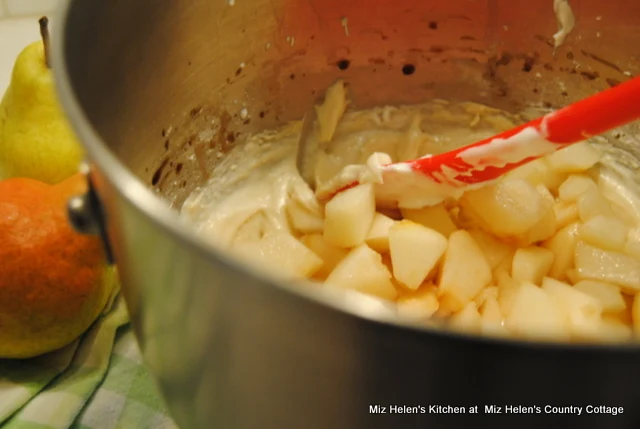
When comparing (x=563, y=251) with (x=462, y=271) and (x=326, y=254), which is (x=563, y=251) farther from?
(x=326, y=254)

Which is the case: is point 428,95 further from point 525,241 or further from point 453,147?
point 525,241

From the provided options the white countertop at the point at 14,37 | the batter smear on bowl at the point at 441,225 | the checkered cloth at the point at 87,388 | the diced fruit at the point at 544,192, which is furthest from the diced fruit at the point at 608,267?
the white countertop at the point at 14,37

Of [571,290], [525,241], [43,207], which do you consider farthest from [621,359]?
[43,207]

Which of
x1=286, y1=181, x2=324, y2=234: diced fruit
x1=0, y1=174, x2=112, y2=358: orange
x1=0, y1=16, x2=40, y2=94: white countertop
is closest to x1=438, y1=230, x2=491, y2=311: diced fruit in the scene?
x1=286, y1=181, x2=324, y2=234: diced fruit

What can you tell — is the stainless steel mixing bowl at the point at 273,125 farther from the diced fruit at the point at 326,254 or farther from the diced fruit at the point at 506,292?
the diced fruit at the point at 506,292

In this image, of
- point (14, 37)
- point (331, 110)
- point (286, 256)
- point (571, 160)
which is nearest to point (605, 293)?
point (571, 160)
